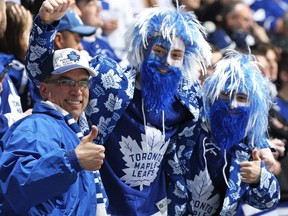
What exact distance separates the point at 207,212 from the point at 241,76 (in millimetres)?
908

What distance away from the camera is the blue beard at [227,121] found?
5863 millimetres

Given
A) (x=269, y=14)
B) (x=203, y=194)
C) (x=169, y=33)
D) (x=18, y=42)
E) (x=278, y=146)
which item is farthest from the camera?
(x=269, y=14)

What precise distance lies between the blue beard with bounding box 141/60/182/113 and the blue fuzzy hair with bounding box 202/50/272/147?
35 cm

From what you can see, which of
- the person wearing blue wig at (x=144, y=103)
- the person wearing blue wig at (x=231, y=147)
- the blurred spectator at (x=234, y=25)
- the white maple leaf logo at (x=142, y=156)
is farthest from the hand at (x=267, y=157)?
the blurred spectator at (x=234, y=25)

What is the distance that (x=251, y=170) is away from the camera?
5840 millimetres

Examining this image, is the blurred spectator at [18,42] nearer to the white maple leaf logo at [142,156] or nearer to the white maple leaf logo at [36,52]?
the white maple leaf logo at [142,156]

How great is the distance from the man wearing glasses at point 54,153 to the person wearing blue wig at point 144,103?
1.99 feet

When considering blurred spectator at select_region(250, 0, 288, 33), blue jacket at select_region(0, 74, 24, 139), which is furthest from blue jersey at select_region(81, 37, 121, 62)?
blurred spectator at select_region(250, 0, 288, 33)

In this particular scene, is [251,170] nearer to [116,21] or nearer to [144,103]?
[144,103]

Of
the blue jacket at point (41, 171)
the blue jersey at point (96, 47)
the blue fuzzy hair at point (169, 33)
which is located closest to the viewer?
the blue jacket at point (41, 171)

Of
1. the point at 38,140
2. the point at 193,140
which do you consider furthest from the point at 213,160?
the point at 38,140

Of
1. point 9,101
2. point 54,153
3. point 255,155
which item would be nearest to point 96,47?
point 9,101

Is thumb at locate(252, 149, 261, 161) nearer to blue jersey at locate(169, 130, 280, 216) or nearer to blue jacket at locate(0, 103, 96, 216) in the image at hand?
blue jersey at locate(169, 130, 280, 216)

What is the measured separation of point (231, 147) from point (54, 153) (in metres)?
1.98
